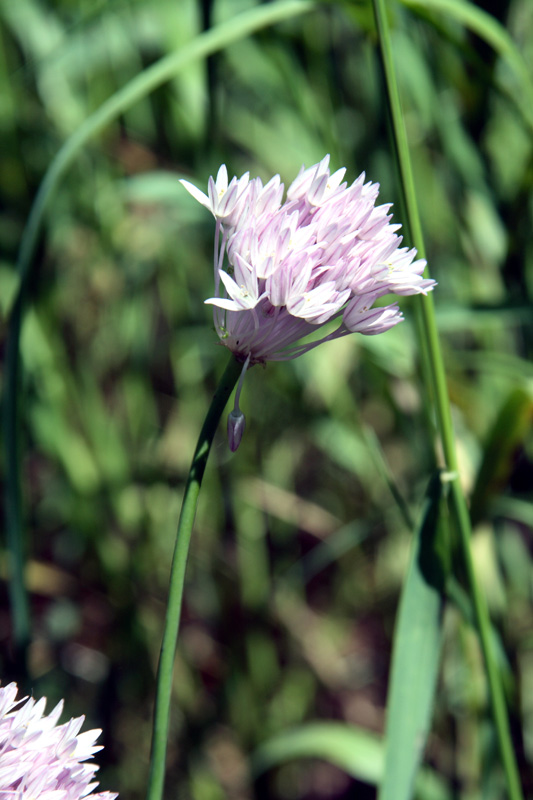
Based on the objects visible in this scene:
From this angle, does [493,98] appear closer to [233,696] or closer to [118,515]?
[118,515]

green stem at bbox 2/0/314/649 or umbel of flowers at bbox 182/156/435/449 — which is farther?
green stem at bbox 2/0/314/649

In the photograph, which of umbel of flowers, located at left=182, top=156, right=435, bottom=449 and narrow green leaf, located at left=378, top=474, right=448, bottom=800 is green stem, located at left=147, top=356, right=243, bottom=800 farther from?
narrow green leaf, located at left=378, top=474, right=448, bottom=800

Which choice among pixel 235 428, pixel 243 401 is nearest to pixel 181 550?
pixel 235 428

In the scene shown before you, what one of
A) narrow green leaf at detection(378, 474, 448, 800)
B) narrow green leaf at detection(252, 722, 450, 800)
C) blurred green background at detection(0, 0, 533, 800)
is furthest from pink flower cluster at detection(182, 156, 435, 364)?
narrow green leaf at detection(252, 722, 450, 800)

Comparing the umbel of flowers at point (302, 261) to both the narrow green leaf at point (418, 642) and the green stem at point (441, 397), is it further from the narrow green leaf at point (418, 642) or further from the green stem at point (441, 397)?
the narrow green leaf at point (418, 642)

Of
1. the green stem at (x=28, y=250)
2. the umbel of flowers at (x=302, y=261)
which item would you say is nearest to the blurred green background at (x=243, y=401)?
the green stem at (x=28, y=250)

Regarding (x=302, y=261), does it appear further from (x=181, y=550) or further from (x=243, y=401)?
(x=243, y=401)

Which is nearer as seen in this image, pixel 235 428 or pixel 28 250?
pixel 235 428
